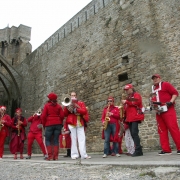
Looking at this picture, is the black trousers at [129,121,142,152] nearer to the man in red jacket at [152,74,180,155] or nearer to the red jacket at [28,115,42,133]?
the man in red jacket at [152,74,180,155]

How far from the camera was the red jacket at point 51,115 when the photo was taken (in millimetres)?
4473

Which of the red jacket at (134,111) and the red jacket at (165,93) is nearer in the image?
the red jacket at (165,93)

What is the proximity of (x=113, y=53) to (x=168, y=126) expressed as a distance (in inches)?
197

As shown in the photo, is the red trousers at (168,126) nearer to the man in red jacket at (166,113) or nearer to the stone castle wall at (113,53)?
the man in red jacket at (166,113)

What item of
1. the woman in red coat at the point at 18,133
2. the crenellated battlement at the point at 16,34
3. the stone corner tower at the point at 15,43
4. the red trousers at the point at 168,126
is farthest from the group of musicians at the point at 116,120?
the crenellated battlement at the point at 16,34

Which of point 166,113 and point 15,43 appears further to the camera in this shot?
point 15,43

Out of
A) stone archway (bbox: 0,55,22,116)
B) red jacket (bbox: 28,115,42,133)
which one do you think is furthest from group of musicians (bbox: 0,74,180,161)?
stone archway (bbox: 0,55,22,116)

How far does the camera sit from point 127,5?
8219mm

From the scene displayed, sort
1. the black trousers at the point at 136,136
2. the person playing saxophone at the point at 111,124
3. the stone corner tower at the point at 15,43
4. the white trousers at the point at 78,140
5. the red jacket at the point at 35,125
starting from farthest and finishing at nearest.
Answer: the stone corner tower at the point at 15,43, the red jacket at the point at 35,125, the person playing saxophone at the point at 111,124, the white trousers at the point at 78,140, the black trousers at the point at 136,136

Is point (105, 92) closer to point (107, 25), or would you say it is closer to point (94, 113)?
point (94, 113)

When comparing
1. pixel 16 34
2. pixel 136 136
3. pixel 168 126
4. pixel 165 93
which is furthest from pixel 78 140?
pixel 16 34

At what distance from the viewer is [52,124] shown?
175 inches

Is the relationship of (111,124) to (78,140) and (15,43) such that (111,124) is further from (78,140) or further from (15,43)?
(15,43)

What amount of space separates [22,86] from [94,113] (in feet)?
26.3
